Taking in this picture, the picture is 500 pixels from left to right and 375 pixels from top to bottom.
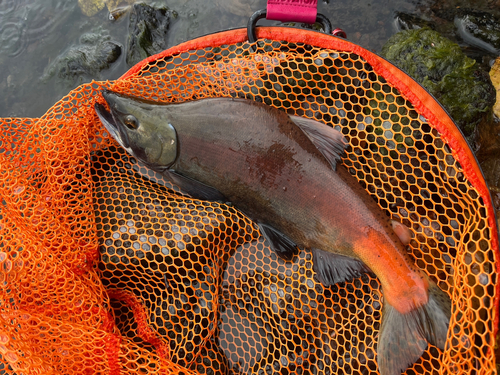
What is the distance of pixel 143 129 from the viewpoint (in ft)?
9.84

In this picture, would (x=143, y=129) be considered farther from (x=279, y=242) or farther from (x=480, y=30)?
(x=480, y=30)

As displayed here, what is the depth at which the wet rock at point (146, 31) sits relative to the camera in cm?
417

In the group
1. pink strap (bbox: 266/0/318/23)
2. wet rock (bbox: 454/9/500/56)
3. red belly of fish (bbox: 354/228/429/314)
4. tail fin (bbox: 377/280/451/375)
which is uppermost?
pink strap (bbox: 266/0/318/23)

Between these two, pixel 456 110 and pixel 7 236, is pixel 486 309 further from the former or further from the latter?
pixel 7 236

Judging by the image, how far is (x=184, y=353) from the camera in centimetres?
305

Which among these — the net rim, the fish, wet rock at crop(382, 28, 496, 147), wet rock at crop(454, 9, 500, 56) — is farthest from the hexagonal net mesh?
wet rock at crop(454, 9, 500, 56)

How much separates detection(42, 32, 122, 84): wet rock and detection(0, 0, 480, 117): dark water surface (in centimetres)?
4

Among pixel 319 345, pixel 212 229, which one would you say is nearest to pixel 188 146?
pixel 212 229

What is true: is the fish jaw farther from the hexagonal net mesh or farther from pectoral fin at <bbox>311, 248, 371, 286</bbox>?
pectoral fin at <bbox>311, 248, 371, 286</bbox>

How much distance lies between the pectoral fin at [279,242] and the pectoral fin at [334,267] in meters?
0.25

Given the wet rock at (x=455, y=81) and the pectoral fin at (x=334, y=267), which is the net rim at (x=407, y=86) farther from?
the pectoral fin at (x=334, y=267)

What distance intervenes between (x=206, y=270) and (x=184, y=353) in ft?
2.49

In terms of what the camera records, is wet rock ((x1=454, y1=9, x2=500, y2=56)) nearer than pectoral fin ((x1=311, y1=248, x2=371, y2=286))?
No

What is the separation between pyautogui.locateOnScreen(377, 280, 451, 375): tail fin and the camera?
2432mm
